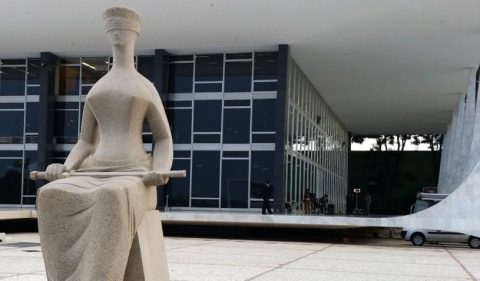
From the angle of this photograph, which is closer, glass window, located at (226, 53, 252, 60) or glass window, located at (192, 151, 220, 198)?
glass window, located at (226, 53, 252, 60)

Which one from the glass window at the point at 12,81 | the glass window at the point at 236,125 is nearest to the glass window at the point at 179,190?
the glass window at the point at 236,125

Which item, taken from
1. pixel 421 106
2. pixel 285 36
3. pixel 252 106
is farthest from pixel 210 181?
pixel 421 106

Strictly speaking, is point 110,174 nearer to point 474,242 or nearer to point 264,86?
point 474,242

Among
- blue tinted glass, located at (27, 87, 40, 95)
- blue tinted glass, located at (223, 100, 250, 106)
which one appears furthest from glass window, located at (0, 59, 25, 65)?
blue tinted glass, located at (223, 100, 250, 106)

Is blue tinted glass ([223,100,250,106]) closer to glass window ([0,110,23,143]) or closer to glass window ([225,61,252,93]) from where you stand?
glass window ([225,61,252,93])

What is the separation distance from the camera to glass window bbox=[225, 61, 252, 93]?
85.8 feet

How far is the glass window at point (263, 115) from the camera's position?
25.8m

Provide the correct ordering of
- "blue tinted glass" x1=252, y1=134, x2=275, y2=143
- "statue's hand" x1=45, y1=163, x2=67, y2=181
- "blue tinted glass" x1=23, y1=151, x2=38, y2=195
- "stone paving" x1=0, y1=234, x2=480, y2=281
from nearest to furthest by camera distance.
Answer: "statue's hand" x1=45, y1=163, x2=67, y2=181 < "stone paving" x1=0, y1=234, x2=480, y2=281 < "blue tinted glass" x1=252, y1=134, x2=275, y2=143 < "blue tinted glass" x1=23, y1=151, x2=38, y2=195

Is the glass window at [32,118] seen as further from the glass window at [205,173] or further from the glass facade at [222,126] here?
the glass window at [205,173]

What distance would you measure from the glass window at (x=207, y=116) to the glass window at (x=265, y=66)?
81.6 inches

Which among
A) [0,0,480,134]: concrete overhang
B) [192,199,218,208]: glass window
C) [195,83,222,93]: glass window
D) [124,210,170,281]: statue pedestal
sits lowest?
[192,199,218,208]: glass window

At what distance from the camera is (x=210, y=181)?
26.3 m

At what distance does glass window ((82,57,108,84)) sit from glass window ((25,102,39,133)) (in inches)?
103

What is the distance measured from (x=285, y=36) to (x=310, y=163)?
1111 cm
